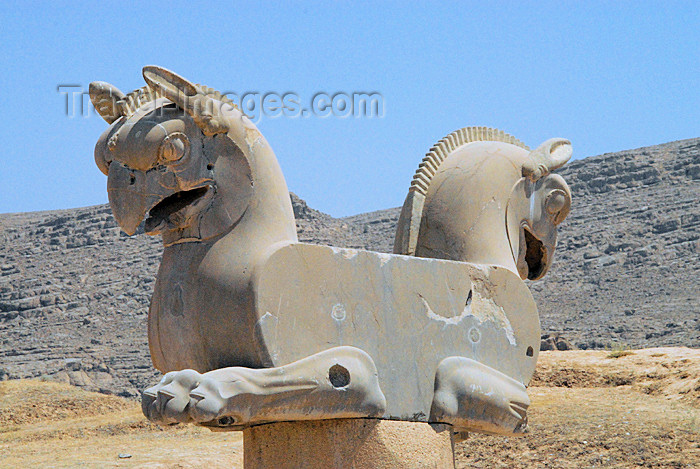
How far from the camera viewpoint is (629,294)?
3962cm

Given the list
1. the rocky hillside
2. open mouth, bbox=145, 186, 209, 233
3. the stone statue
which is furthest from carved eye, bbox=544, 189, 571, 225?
the rocky hillside

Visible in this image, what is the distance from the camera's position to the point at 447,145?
6.30 metres

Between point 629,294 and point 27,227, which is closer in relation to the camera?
point 629,294

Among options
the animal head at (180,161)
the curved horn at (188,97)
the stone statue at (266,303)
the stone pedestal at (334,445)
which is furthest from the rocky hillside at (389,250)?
the curved horn at (188,97)

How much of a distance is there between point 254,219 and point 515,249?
6.17 ft

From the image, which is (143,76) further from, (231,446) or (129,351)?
(129,351)

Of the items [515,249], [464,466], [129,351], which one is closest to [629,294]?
[129,351]

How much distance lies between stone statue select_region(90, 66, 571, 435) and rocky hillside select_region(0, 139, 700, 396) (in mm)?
26292

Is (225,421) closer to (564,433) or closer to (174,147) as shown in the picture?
(174,147)

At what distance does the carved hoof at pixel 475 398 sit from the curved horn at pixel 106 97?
2.27 m

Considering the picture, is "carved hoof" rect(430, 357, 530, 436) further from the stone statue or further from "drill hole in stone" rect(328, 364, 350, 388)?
"drill hole in stone" rect(328, 364, 350, 388)

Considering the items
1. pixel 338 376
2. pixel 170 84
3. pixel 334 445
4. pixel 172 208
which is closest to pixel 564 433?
pixel 334 445

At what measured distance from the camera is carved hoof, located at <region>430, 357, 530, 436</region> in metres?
5.46

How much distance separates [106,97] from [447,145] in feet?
7.09
